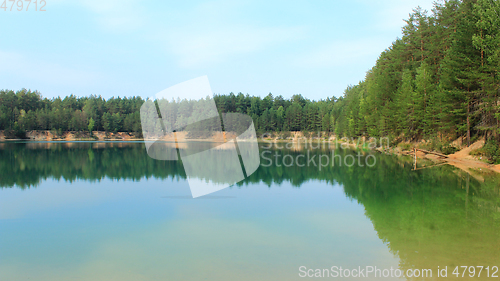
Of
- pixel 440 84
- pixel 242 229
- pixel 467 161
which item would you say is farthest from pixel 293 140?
pixel 242 229

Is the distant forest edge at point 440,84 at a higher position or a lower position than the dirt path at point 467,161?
higher

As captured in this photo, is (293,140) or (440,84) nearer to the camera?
(440,84)

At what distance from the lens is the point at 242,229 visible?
9953 millimetres

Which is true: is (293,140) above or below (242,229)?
below

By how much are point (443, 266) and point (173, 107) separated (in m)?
126

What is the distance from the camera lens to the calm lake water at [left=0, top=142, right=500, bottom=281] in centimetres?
716

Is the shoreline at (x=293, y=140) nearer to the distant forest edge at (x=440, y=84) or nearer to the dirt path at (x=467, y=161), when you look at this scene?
the dirt path at (x=467, y=161)

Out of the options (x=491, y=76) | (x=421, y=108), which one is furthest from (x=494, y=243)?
(x=421, y=108)

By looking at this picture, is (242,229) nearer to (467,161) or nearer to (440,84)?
(467,161)

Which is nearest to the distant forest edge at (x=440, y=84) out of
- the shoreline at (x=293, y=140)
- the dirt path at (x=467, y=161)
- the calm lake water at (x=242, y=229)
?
the dirt path at (x=467, y=161)

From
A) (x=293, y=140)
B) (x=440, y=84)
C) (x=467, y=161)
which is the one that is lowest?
(x=293, y=140)

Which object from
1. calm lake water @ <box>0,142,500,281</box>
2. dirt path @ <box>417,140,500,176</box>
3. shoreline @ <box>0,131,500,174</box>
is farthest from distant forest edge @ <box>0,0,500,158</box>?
calm lake water @ <box>0,142,500,281</box>

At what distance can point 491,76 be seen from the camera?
985 inches

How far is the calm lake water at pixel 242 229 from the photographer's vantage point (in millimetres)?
7156
